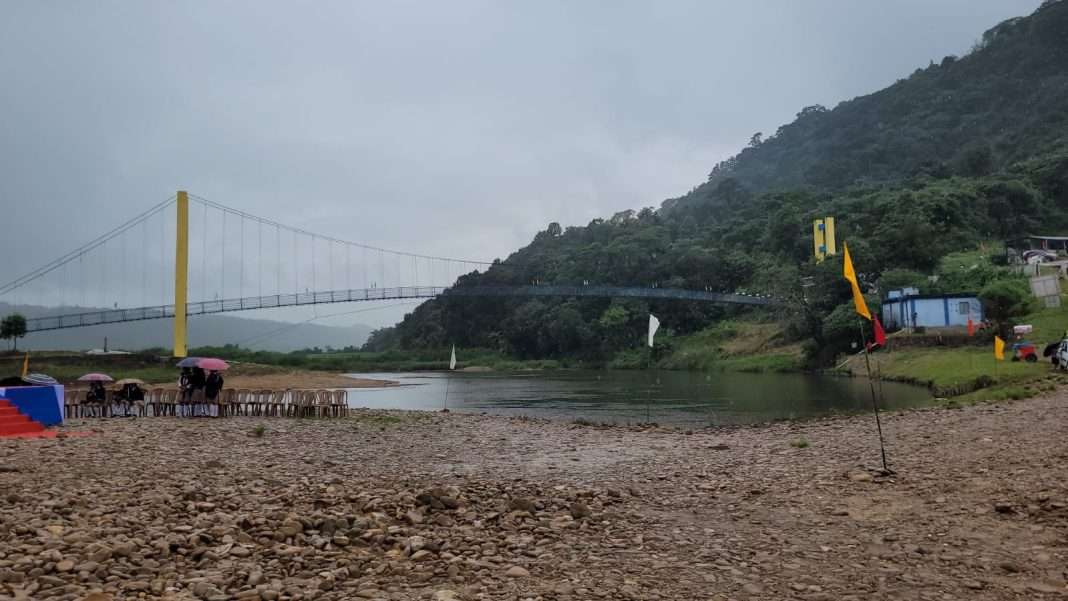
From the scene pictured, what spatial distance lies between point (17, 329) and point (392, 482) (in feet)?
179

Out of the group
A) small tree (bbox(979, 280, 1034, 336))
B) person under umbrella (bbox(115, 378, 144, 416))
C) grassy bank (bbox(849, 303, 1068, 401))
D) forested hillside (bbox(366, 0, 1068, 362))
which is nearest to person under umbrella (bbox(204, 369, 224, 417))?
person under umbrella (bbox(115, 378, 144, 416))

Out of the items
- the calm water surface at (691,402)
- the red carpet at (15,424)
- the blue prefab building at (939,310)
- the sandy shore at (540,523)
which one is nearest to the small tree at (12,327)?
the calm water surface at (691,402)

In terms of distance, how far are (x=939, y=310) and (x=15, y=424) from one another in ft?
171

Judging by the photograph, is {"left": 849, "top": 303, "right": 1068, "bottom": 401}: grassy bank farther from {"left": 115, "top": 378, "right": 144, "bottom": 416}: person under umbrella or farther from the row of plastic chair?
{"left": 115, "top": 378, "right": 144, "bottom": 416}: person under umbrella

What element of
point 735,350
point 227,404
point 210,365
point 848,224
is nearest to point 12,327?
point 227,404

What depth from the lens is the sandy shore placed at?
5461mm

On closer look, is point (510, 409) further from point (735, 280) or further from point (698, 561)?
point (735, 280)

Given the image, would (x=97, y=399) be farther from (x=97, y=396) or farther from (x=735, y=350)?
(x=735, y=350)

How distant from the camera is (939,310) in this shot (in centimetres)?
4891

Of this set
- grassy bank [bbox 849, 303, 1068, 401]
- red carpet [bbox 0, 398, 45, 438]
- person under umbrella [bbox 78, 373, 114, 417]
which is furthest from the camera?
grassy bank [bbox 849, 303, 1068, 401]

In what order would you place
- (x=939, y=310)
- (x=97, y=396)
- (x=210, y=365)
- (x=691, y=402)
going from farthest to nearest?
(x=939, y=310), (x=691, y=402), (x=210, y=365), (x=97, y=396)

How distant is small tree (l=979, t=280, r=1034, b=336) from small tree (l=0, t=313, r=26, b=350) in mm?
64153

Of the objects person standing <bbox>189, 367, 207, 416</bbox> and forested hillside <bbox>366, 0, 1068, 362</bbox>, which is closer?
person standing <bbox>189, 367, 207, 416</bbox>

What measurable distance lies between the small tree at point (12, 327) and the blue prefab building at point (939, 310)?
2524 inches
